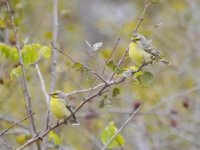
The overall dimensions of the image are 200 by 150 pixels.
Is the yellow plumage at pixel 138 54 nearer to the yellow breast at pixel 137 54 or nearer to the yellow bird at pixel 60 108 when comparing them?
the yellow breast at pixel 137 54

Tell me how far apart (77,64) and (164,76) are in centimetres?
389

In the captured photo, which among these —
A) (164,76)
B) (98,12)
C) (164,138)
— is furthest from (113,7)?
(164,138)

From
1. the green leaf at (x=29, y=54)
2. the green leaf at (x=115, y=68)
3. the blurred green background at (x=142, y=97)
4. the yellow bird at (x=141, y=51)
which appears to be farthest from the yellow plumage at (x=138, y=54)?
the blurred green background at (x=142, y=97)

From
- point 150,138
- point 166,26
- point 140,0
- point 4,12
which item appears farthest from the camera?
point 140,0

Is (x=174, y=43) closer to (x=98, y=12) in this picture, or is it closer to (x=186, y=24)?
(x=186, y=24)

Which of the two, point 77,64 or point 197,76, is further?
point 197,76

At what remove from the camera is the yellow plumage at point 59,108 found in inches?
97.4

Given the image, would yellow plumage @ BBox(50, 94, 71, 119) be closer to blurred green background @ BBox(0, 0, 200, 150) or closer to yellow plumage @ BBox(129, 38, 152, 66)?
yellow plumage @ BBox(129, 38, 152, 66)

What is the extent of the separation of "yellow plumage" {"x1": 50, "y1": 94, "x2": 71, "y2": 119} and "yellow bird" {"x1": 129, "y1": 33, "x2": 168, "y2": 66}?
1.20 ft

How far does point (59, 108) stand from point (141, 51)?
1.41ft

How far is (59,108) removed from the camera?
2477 mm

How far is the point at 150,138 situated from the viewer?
17.3 ft

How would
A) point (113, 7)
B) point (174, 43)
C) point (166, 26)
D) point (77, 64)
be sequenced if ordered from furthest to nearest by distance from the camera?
point (113, 7) < point (174, 43) < point (166, 26) < point (77, 64)

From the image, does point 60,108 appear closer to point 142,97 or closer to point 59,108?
point 59,108
